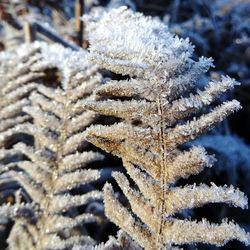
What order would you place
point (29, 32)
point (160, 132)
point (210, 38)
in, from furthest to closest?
point (210, 38), point (29, 32), point (160, 132)

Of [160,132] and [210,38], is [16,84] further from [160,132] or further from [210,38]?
[210,38]

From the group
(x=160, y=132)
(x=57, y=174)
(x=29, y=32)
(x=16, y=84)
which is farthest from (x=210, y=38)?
(x=160, y=132)

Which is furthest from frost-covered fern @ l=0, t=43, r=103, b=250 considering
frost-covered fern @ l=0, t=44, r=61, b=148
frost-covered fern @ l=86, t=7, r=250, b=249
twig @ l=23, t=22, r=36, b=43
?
twig @ l=23, t=22, r=36, b=43

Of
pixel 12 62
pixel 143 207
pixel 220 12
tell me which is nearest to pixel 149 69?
pixel 143 207

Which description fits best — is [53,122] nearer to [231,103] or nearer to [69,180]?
[69,180]

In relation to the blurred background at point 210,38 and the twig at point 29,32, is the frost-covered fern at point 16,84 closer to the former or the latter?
the blurred background at point 210,38

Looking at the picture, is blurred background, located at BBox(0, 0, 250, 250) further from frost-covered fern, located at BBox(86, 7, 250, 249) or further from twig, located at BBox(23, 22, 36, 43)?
frost-covered fern, located at BBox(86, 7, 250, 249)
